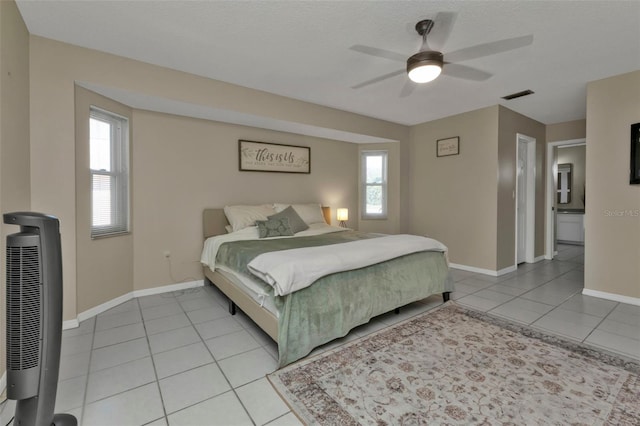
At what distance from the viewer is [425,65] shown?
2.25m

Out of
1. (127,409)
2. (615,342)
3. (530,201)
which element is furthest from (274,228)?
(530,201)

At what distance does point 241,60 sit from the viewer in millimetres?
2896

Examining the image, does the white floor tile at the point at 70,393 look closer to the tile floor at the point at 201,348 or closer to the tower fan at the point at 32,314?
the tile floor at the point at 201,348

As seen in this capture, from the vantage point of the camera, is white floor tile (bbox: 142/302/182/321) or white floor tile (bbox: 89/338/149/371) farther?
white floor tile (bbox: 142/302/182/321)

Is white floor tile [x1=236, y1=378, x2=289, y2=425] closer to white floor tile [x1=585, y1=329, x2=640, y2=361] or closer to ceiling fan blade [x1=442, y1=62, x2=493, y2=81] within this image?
white floor tile [x1=585, y1=329, x2=640, y2=361]

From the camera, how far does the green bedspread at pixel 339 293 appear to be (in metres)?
2.05

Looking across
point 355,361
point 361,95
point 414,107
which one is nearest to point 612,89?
point 414,107

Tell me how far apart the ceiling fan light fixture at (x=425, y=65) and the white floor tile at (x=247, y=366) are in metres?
2.56

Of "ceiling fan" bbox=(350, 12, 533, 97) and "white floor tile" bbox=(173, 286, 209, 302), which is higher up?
"ceiling fan" bbox=(350, 12, 533, 97)

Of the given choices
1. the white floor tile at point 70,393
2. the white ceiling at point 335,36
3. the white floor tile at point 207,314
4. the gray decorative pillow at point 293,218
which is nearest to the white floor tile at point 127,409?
the white floor tile at point 70,393

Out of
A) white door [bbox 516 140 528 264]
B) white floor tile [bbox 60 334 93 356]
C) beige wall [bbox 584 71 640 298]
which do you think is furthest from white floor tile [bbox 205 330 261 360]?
white door [bbox 516 140 528 264]

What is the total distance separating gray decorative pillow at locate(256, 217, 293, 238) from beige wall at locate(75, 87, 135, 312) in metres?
1.61

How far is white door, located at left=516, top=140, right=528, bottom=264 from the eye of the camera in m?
5.02

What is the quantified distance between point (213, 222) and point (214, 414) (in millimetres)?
2688
